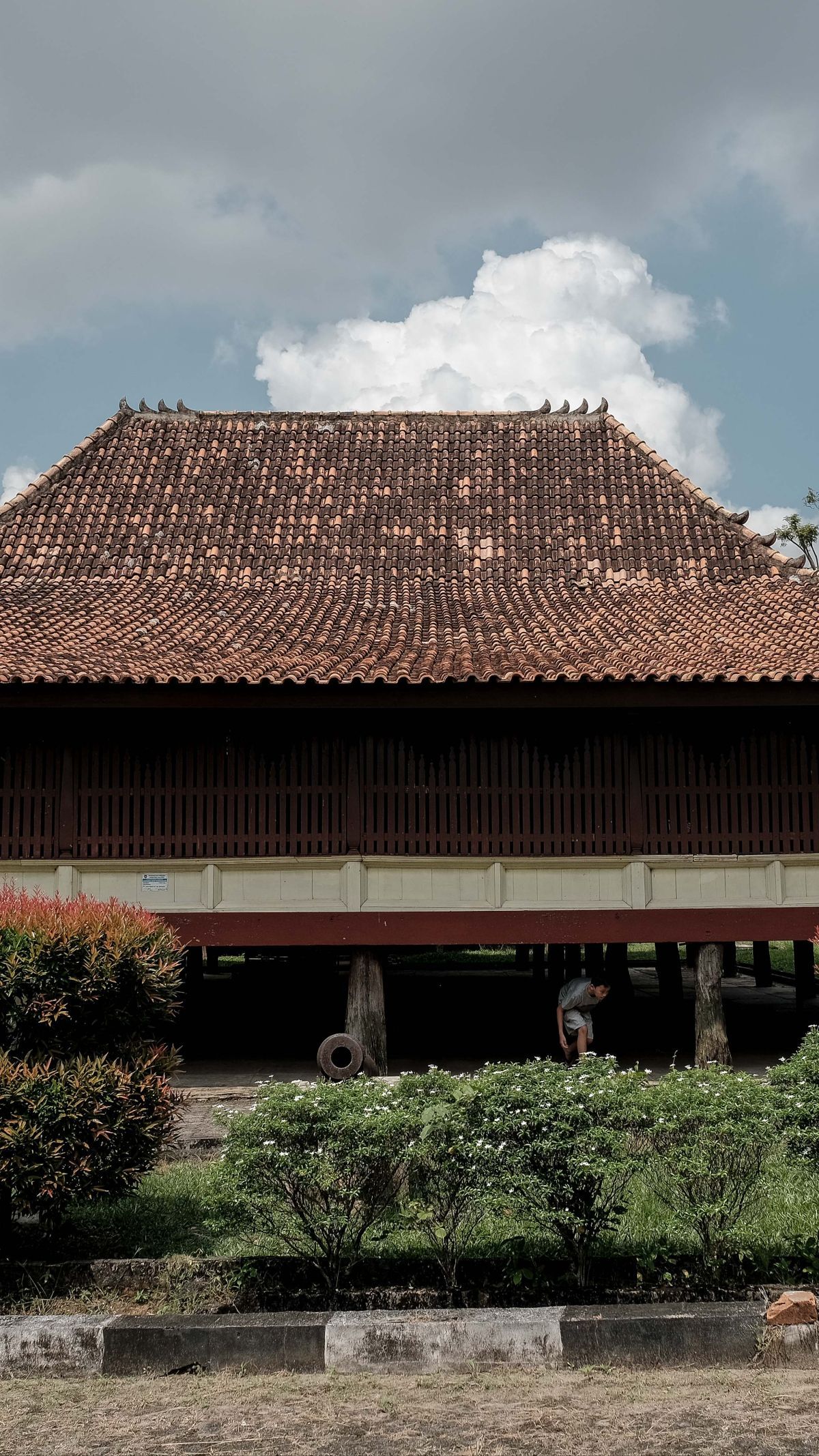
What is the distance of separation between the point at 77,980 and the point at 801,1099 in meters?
3.77

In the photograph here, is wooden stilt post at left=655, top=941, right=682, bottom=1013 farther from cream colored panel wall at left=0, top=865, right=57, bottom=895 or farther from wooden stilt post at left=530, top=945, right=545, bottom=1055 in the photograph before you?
cream colored panel wall at left=0, top=865, right=57, bottom=895

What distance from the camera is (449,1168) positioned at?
5719 millimetres

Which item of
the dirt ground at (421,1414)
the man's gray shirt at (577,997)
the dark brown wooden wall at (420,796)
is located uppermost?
the dark brown wooden wall at (420,796)

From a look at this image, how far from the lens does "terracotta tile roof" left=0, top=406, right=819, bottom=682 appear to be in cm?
1123

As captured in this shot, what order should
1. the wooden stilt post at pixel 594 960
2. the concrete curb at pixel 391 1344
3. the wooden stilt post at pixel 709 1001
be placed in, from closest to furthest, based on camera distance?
the concrete curb at pixel 391 1344 < the wooden stilt post at pixel 709 1001 < the wooden stilt post at pixel 594 960

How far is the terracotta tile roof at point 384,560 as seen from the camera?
442 inches

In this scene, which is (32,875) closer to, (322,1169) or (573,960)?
(322,1169)

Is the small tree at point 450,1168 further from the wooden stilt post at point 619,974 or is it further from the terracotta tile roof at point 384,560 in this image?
the wooden stilt post at point 619,974

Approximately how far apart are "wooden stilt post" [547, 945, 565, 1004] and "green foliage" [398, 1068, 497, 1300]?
41.4 feet

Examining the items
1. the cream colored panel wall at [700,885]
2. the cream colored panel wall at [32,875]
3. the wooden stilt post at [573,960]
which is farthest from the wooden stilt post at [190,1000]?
the wooden stilt post at [573,960]

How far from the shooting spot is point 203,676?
10.6 meters

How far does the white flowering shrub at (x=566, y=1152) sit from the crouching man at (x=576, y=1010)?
522cm

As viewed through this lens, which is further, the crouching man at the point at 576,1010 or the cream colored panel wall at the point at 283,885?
the cream colored panel wall at the point at 283,885

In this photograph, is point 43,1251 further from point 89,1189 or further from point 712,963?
point 712,963
